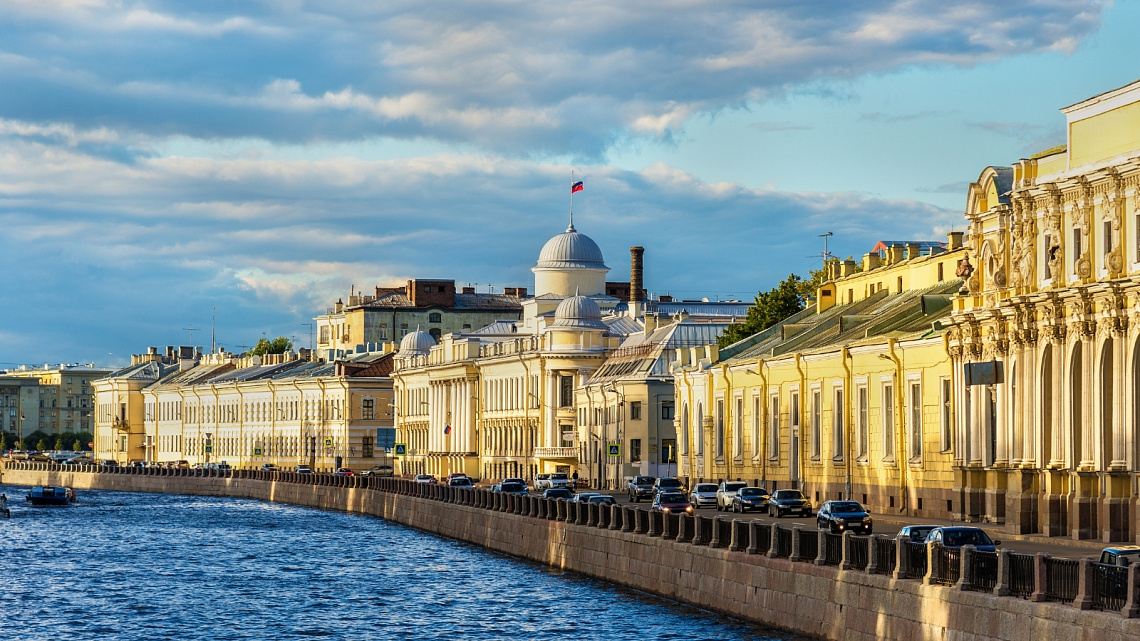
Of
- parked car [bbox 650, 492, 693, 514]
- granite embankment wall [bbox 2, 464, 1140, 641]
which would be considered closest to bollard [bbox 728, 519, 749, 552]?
granite embankment wall [bbox 2, 464, 1140, 641]

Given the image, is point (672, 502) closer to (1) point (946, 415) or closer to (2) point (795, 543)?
(1) point (946, 415)

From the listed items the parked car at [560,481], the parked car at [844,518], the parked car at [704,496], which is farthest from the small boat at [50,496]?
the parked car at [844,518]

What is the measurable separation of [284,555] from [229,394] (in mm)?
96504

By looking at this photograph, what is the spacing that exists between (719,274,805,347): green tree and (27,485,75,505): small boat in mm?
38217

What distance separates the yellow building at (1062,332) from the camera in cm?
4066

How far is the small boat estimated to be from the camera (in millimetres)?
108312

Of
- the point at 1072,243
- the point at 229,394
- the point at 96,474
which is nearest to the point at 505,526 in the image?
the point at 1072,243

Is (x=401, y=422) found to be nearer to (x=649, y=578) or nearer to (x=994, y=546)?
(x=649, y=578)

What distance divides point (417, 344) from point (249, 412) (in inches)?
977

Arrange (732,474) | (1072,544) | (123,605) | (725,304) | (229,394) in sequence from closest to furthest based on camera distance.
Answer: (1072,544) < (123,605) < (732,474) < (725,304) < (229,394)

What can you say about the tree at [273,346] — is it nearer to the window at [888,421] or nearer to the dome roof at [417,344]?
the dome roof at [417,344]

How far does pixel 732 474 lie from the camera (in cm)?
7244

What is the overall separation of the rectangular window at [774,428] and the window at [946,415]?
47.5 feet

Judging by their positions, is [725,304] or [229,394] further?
[229,394]
